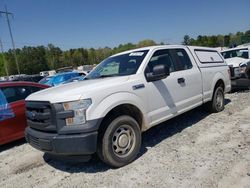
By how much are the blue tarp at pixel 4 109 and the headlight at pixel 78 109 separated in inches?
105

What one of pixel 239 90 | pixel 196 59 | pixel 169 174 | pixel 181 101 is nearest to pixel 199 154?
pixel 169 174

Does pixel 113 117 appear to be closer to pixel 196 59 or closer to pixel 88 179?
pixel 88 179

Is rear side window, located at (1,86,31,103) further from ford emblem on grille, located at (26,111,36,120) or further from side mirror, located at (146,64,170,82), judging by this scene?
side mirror, located at (146,64,170,82)

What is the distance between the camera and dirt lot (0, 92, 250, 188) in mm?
3684

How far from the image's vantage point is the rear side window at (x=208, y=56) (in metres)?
6.38

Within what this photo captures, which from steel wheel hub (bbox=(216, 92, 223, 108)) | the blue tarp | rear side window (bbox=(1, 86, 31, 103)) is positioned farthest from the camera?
steel wheel hub (bbox=(216, 92, 223, 108))

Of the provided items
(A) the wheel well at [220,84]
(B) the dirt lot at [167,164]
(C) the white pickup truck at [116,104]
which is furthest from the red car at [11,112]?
(A) the wheel well at [220,84]

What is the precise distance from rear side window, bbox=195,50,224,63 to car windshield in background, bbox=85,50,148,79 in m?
1.94

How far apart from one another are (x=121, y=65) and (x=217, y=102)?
3.22m

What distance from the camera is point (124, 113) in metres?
4.37

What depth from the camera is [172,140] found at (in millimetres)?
5227

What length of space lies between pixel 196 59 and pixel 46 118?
3.81 meters

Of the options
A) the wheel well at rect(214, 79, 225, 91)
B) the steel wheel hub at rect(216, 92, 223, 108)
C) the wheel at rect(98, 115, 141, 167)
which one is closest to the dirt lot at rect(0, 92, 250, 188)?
the wheel at rect(98, 115, 141, 167)

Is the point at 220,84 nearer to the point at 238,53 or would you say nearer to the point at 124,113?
the point at 124,113
